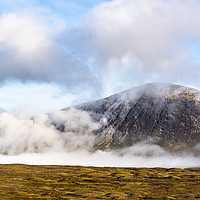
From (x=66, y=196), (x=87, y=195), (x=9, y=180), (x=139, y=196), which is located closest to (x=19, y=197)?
(x=66, y=196)

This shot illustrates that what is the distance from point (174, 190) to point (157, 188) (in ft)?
27.2

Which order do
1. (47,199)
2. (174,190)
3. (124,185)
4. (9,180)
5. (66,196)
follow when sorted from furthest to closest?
(9,180) → (124,185) → (174,190) → (66,196) → (47,199)

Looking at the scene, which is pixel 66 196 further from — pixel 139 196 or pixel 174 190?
pixel 174 190

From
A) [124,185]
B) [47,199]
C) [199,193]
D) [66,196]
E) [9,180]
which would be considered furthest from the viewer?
[9,180]

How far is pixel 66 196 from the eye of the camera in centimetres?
11375

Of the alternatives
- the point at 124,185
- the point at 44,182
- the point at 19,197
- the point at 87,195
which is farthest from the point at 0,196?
the point at 124,185

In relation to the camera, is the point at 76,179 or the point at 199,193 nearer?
the point at 199,193

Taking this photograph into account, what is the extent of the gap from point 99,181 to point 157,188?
3481 centimetres

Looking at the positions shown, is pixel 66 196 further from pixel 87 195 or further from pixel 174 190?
pixel 174 190

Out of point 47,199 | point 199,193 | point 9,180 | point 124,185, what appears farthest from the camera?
point 9,180

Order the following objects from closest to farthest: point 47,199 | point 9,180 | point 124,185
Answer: point 47,199 < point 124,185 < point 9,180

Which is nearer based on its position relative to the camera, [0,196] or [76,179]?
[0,196]

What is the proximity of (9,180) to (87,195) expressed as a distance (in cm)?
5778

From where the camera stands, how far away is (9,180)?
522ft
